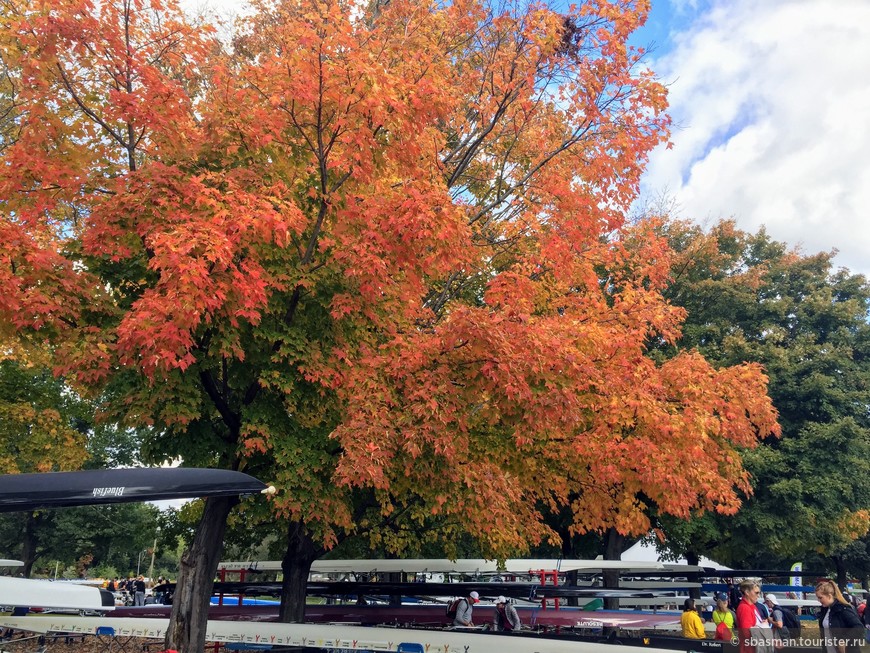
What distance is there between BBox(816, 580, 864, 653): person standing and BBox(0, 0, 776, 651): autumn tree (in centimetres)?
276

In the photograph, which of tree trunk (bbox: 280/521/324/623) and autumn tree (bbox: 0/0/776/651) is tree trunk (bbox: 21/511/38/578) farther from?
autumn tree (bbox: 0/0/776/651)

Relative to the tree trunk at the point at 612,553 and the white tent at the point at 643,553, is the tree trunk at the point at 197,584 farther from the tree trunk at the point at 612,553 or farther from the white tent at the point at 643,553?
the white tent at the point at 643,553

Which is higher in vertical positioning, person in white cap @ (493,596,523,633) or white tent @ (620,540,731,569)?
white tent @ (620,540,731,569)

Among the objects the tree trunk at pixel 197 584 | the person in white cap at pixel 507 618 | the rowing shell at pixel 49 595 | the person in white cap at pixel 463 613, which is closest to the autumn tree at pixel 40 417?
the rowing shell at pixel 49 595

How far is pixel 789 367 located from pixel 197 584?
22199 millimetres

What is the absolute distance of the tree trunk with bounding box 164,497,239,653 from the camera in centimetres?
978

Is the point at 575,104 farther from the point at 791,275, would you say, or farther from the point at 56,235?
the point at 791,275

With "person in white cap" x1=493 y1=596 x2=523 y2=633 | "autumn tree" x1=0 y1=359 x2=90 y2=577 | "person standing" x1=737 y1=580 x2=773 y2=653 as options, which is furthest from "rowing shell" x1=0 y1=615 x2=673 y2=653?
"autumn tree" x1=0 y1=359 x2=90 y2=577

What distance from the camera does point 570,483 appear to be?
1288 cm

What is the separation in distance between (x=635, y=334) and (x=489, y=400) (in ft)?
11.9

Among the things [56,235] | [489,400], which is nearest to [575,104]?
[489,400]

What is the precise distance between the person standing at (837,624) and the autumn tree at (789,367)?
40.2 feet

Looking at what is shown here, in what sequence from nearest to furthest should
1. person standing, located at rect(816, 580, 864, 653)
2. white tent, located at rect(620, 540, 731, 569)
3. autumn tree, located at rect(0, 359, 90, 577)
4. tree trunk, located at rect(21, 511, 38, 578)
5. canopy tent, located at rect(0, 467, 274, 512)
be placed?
1. canopy tent, located at rect(0, 467, 274, 512)
2. person standing, located at rect(816, 580, 864, 653)
3. autumn tree, located at rect(0, 359, 90, 577)
4. white tent, located at rect(620, 540, 731, 569)
5. tree trunk, located at rect(21, 511, 38, 578)

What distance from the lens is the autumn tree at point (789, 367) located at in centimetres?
2292
